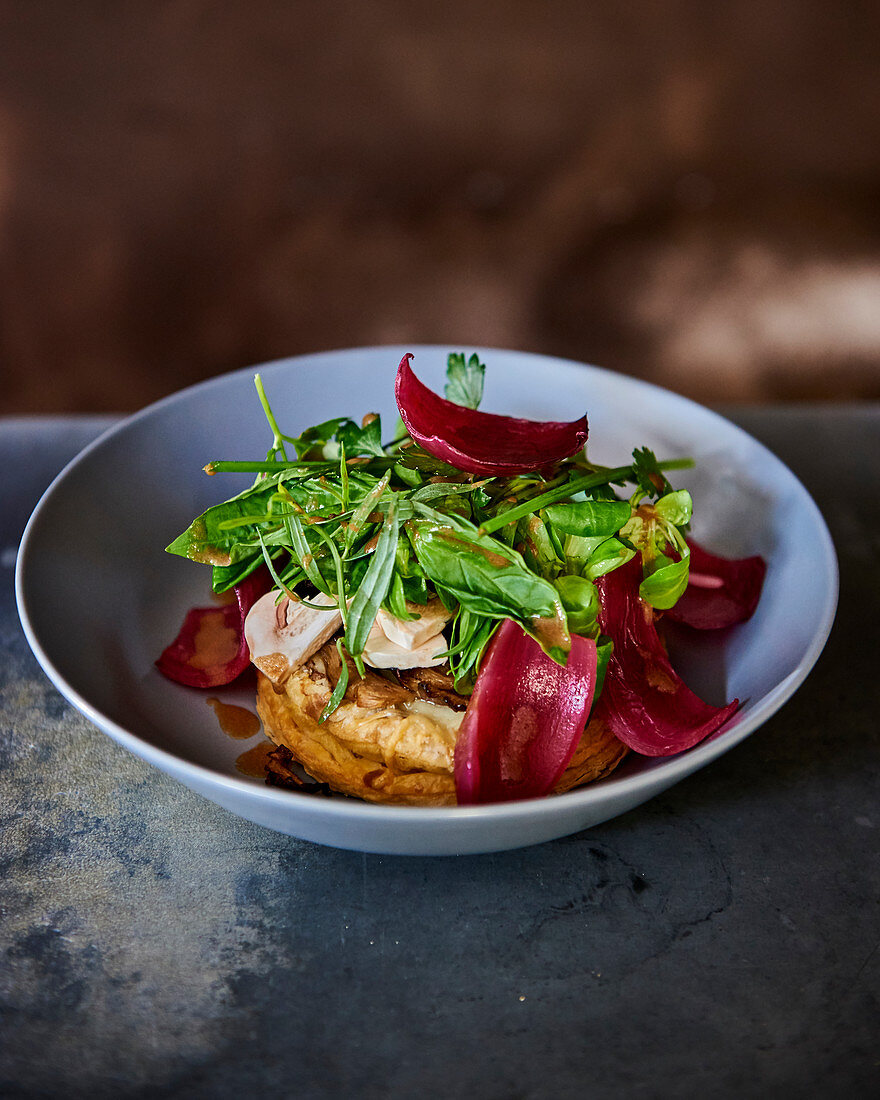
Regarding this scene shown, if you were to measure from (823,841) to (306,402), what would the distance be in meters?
0.77

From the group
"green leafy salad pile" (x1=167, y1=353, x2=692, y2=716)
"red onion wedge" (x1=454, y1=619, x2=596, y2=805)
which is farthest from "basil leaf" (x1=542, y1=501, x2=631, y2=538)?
"red onion wedge" (x1=454, y1=619, x2=596, y2=805)

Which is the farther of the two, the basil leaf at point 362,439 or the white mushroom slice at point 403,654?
the basil leaf at point 362,439

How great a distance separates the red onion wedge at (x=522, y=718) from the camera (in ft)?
2.46

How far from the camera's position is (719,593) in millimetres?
961

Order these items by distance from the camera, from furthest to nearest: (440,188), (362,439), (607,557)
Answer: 1. (440,188)
2. (362,439)
3. (607,557)

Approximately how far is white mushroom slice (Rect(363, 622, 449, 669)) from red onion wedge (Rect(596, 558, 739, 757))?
6.0 inches

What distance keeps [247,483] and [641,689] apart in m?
0.56

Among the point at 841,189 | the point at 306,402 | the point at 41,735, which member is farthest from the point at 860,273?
the point at 41,735

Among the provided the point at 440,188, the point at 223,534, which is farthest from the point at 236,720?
the point at 440,188

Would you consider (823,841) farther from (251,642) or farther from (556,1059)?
(251,642)

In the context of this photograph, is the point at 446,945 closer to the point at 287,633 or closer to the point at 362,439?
the point at 287,633

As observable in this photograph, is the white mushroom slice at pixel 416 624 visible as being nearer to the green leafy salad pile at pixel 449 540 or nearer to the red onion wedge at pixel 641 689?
A: the green leafy salad pile at pixel 449 540

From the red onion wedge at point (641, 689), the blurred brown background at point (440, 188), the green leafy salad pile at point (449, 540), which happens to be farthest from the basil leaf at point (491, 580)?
the blurred brown background at point (440, 188)

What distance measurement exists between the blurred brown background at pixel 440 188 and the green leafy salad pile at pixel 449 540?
144 centimetres
